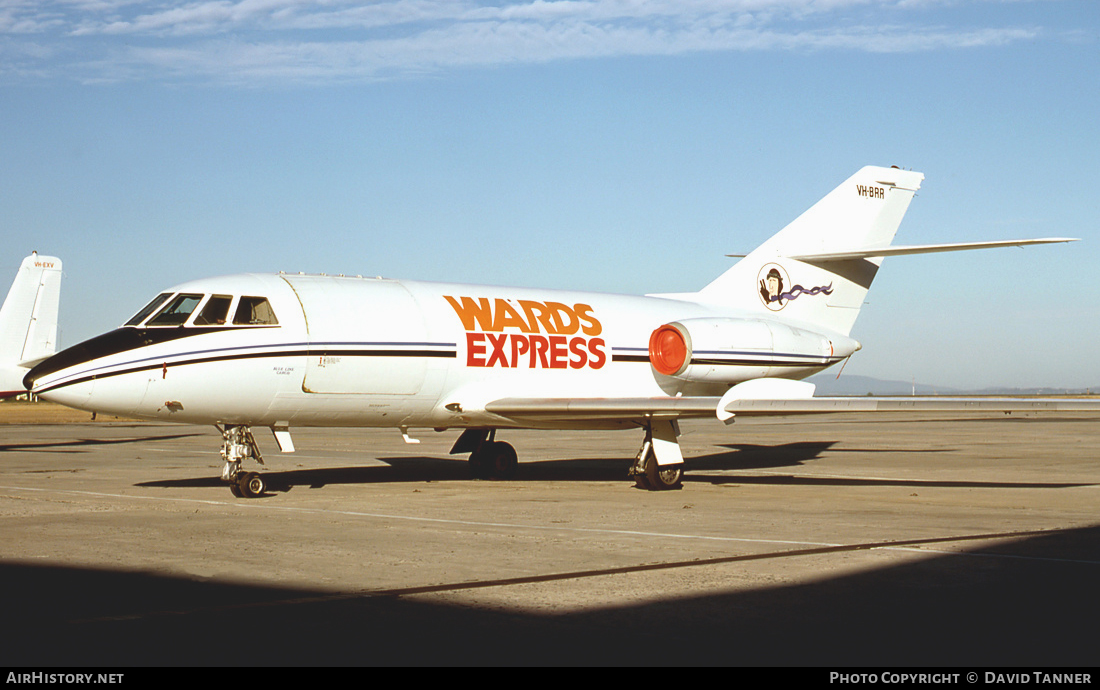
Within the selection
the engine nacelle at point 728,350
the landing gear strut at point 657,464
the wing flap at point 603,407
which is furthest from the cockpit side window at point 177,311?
the engine nacelle at point 728,350

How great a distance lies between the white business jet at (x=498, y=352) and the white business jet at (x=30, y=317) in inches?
578

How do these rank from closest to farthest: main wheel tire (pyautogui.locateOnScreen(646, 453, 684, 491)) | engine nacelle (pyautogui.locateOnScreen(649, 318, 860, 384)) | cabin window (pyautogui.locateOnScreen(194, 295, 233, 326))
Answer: cabin window (pyautogui.locateOnScreen(194, 295, 233, 326)) → main wheel tire (pyautogui.locateOnScreen(646, 453, 684, 491)) → engine nacelle (pyautogui.locateOnScreen(649, 318, 860, 384))

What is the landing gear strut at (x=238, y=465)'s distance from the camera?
14.1 m

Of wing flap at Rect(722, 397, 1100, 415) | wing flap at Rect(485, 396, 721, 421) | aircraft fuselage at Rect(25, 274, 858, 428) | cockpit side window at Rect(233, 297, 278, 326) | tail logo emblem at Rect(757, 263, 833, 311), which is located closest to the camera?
wing flap at Rect(722, 397, 1100, 415)

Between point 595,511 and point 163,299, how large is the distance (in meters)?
6.56

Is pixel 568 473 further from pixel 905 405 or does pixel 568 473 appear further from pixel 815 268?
pixel 905 405

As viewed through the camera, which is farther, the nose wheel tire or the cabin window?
the nose wheel tire


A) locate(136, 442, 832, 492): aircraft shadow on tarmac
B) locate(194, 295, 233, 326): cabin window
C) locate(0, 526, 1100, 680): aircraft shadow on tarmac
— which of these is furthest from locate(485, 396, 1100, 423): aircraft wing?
locate(0, 526, 1100, 680): aircraft shadow on tarmac

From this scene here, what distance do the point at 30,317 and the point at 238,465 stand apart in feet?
54.5

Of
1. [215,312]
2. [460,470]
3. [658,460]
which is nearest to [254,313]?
[215,312]

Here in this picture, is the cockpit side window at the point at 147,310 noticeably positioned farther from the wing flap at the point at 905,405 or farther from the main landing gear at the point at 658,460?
the wing flap at the point at 905,405

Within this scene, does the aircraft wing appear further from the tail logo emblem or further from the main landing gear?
the tail logo emblem

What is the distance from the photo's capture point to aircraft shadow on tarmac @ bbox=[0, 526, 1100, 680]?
217 inches

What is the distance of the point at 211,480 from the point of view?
1745 centimetres
